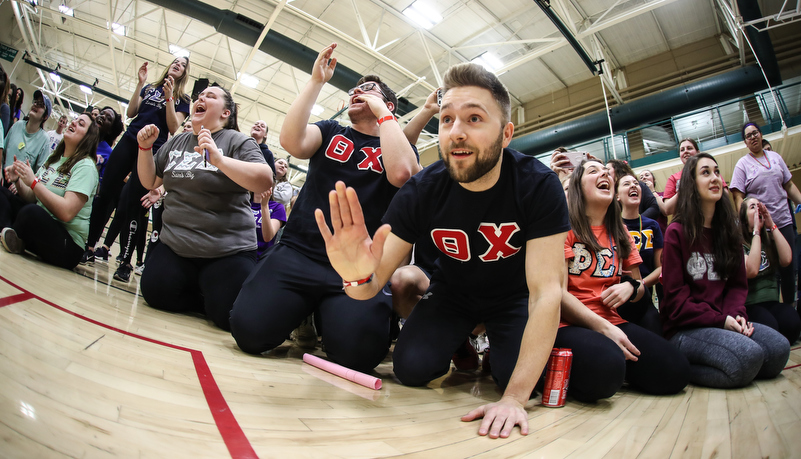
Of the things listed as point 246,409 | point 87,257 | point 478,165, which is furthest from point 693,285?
point 87,257

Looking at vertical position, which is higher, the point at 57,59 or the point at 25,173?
the point at 57,59

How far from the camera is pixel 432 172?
4.68 feet

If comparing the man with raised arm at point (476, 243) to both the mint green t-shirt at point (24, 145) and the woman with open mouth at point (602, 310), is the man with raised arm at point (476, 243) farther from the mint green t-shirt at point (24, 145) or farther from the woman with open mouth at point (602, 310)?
the mint green t-shirt at point (24, 145)

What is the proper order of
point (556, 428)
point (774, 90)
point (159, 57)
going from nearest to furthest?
point (556, 428) → point (774, 90) → point (159, 57)

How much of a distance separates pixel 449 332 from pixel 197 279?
4.80 feet

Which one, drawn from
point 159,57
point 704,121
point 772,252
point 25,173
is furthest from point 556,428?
point 159,57

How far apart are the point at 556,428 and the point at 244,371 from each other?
3.30 feet

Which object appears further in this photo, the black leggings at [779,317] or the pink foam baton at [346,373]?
the black leggings at [779,317]

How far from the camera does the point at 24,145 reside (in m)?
3.17

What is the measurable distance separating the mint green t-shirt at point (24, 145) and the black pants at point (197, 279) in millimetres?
2183

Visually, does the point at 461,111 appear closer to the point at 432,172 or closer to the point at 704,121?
the point at 432,172

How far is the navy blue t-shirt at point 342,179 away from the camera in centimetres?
178

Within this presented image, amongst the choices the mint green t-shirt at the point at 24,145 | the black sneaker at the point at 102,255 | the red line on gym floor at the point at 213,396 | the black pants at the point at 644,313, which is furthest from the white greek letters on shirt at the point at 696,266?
the mint green t-shirt at the point at 24,145

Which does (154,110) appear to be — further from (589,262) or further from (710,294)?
(710,294)
